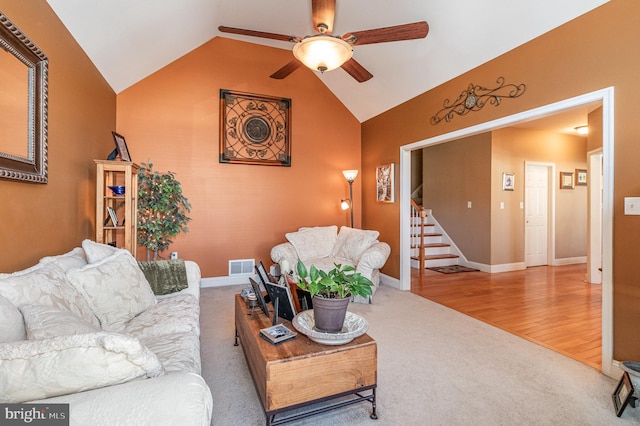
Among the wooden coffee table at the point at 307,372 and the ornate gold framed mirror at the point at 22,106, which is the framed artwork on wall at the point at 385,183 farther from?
the ornate gold framed mirror at the point at 22,106

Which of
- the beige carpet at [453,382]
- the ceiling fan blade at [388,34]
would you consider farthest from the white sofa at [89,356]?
the ceiling fan blade at [388,34]

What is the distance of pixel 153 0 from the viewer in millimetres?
2811

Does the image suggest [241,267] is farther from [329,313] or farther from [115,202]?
[329,313]

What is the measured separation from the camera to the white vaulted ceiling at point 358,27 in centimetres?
256

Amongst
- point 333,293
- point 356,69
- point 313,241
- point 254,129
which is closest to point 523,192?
point 313,241

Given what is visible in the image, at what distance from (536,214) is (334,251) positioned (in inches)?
173

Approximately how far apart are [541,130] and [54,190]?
24.0ft

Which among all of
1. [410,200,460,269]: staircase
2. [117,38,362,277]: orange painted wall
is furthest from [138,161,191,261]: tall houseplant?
[410,200,460,269]: staircase

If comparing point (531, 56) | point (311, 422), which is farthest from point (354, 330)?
point (531, 56)

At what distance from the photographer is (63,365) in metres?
0.82

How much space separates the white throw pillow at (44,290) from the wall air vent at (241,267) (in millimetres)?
2779

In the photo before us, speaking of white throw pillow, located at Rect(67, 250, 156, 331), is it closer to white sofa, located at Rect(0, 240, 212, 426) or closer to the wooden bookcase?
white sofa, located at Rect(0, 240, 212, 426)

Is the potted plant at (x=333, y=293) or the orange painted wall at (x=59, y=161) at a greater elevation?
the orange painted wall at (x=59, y=161)

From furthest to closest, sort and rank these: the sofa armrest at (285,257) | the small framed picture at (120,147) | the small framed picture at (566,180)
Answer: the small framed picture at (566,180), the sofa armrest at (285,257), the small framed picture at (120,147)
